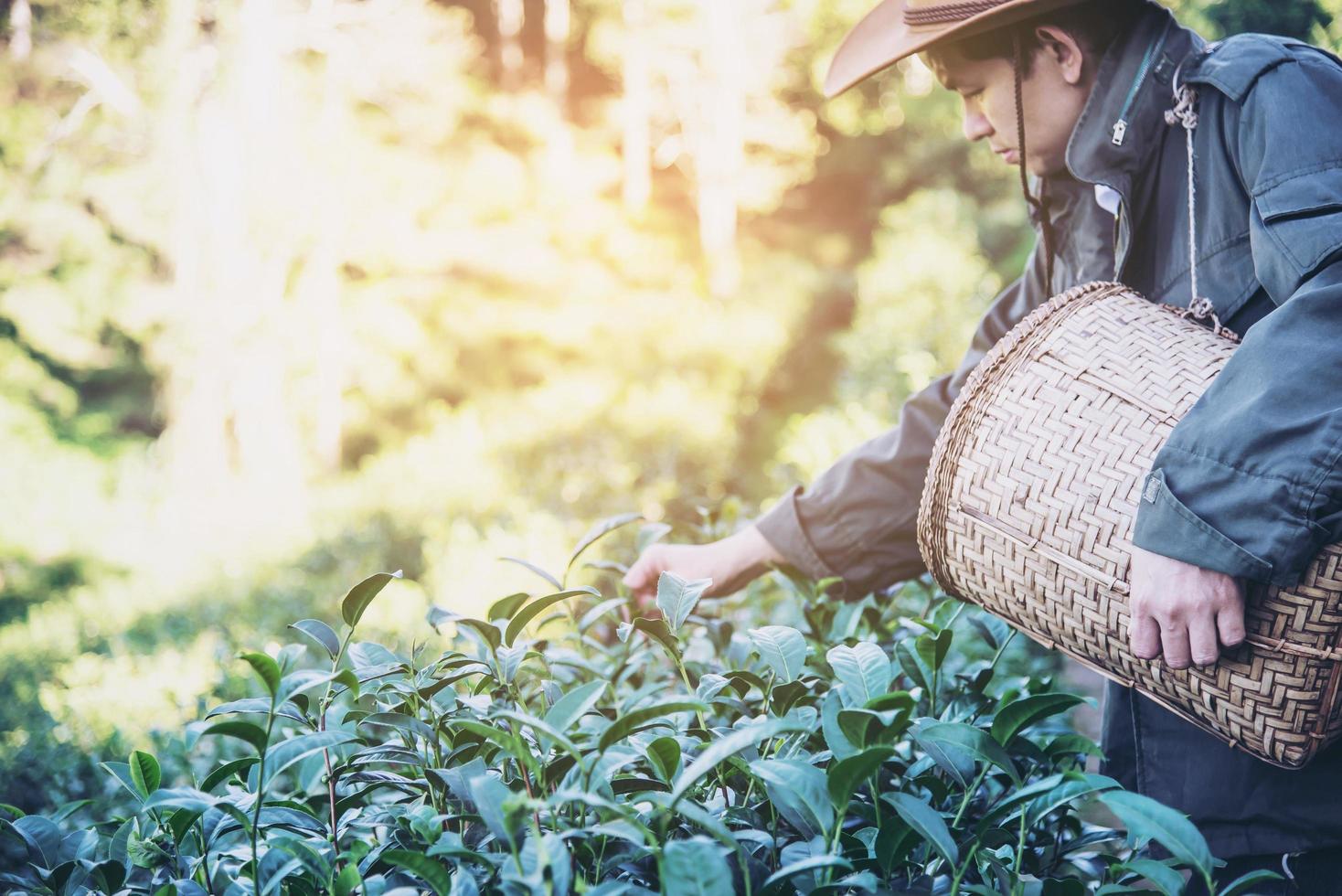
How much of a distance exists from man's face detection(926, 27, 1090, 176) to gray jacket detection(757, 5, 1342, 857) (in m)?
0.05

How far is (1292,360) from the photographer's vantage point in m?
0.92

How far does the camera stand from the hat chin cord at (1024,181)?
1.31m

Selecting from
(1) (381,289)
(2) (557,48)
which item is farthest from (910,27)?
(2) (557,48)

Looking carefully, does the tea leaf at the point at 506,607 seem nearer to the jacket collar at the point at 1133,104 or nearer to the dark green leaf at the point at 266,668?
the dark green leaf at the point at 266,668

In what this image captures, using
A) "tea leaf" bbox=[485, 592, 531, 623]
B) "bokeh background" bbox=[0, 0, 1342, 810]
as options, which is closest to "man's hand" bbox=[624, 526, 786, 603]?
"tea leaf" bbox=[485, 592, 531, 623]

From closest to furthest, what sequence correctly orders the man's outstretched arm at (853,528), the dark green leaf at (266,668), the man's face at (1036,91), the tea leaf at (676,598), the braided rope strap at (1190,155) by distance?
the dark green leaf at (266,668), the tea leaf at (676,598), the braided rope strap at (1190,155), the man's face at (1036,91), the man's outstretched arm at (853,528)

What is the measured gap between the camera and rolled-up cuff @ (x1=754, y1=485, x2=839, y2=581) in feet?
4.95

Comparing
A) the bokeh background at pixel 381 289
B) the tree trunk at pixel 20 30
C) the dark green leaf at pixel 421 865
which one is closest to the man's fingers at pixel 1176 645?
the dark green leaf at pixel 421 865

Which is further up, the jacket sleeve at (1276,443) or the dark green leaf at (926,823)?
the jacket sleeve at (1276,443)

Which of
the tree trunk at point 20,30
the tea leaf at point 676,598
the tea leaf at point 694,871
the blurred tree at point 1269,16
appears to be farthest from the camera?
the tree trunk at point 20,30

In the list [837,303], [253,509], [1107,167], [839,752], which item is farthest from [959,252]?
[839,752]

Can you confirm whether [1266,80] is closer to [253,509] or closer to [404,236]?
[253,509]

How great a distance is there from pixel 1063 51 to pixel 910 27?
0.67 ft

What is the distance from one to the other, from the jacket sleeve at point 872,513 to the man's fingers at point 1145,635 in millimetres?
524
